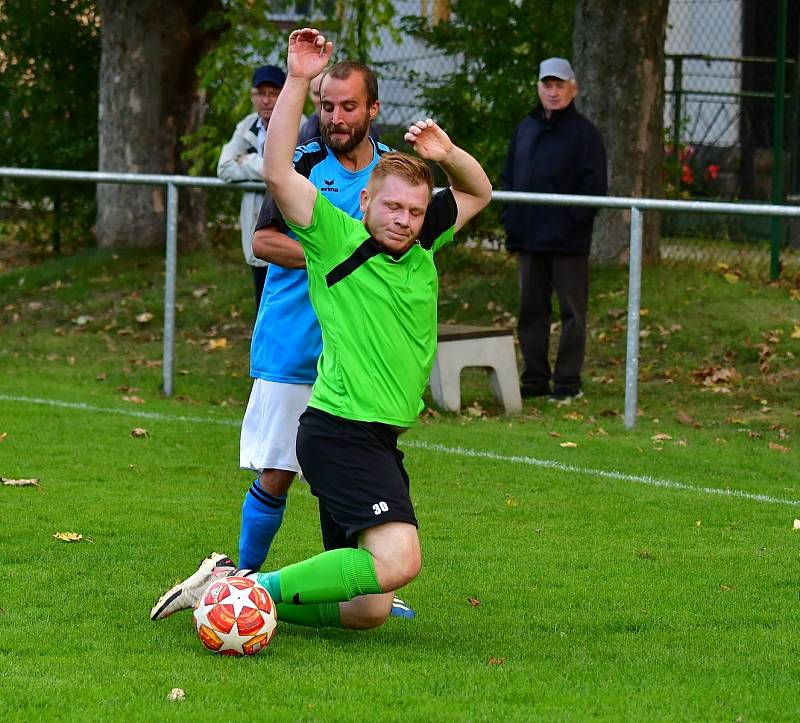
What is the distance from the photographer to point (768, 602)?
5750mm

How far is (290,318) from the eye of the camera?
557 centimetres

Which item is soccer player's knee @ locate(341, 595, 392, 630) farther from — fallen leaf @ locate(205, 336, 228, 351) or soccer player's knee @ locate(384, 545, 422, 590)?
fallen leaf @ locate(205, 336, 228, 351)

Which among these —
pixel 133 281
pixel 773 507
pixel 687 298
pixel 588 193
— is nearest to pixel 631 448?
pixel 773 507

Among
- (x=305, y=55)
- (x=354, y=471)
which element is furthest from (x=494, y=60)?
(x=354, y=471)

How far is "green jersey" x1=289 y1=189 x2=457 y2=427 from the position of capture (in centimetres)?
484

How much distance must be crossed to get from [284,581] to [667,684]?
1.27 m

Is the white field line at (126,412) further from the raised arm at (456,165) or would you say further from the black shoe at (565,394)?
the raised arm at (456,165)

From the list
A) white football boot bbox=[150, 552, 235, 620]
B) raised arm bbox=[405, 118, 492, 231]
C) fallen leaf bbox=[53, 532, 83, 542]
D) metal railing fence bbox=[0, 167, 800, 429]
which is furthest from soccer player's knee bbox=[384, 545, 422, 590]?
metal railing fence bbox=[0, 167, 800, 429]

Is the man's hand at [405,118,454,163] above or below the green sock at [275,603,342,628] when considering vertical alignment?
above

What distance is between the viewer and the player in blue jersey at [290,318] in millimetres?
5344

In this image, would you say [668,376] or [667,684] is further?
[668,376]

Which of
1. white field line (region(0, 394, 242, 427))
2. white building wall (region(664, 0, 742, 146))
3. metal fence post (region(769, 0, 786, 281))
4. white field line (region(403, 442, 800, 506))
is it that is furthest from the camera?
white building wall (region(664, 0, 742, 146))

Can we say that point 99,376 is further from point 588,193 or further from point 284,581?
point 284,581

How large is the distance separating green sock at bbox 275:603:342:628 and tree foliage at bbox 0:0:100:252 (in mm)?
13309
